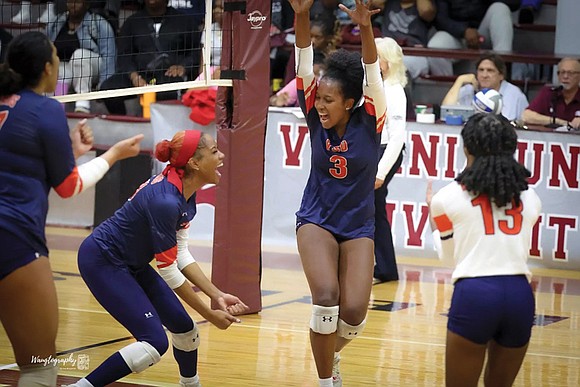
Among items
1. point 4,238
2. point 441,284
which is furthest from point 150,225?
point 441,284

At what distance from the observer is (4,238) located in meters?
4.48

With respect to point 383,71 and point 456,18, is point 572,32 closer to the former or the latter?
point 456,18

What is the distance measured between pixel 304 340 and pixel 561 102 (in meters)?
4.53

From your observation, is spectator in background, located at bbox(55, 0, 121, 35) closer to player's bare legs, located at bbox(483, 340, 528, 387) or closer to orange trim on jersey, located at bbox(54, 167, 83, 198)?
orange trim on jersey, located at bbox(54, 167, 83, 198)

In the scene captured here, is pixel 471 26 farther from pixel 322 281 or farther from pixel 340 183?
pixel 322 281

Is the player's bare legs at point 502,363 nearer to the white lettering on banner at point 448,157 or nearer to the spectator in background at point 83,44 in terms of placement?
the white lettering on banner at point 448,157

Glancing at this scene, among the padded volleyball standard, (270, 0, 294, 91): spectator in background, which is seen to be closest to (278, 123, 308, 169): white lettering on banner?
(270, 0, 294, 91): spectator in background

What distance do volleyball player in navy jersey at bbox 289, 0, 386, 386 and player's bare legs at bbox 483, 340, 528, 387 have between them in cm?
121

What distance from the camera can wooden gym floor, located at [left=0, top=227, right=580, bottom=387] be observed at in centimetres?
640

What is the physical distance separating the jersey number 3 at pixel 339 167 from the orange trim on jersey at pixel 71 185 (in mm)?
1667

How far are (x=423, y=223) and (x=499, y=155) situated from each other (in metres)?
5.99

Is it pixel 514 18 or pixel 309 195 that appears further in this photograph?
pixel 514 18

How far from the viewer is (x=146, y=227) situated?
17.7 feet

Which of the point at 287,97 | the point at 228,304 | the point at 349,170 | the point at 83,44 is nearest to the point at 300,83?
the point at 349,170
